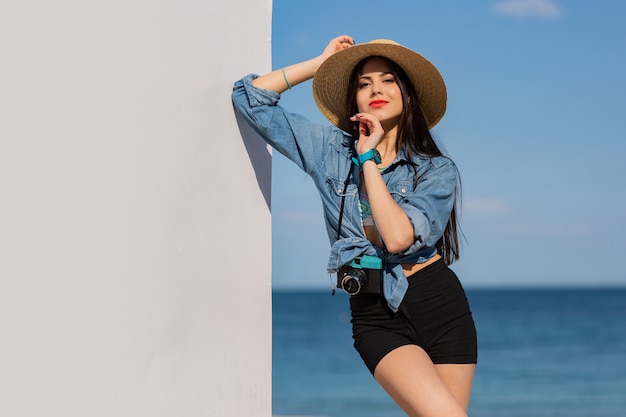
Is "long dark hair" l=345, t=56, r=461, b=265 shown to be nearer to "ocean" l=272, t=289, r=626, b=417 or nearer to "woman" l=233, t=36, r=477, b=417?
"woman" l=233, t=36, r=477, b=417

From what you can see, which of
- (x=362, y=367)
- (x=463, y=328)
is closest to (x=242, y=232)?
(x=463, y=328)

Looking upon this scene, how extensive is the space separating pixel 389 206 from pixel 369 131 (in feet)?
1.27

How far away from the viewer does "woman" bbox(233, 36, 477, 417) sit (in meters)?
2.60

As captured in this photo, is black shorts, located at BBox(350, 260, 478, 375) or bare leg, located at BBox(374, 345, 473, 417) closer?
bare leg, located at BBox(374, 345, 473, 417)

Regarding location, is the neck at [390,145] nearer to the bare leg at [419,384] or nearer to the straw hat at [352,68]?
the straw hat at [352,68]

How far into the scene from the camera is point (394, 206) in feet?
8.39

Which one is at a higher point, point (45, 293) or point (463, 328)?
point (45, 293)

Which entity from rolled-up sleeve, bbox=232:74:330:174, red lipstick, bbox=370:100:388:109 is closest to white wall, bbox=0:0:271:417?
rolled-up sleeve, bbox=232:74:330:174

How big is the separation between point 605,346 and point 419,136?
17795 millimetres

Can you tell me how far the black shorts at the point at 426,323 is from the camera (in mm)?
2705

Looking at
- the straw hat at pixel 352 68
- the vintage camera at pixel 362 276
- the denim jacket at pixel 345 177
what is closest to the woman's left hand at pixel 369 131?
the denim jacket at pixel 345 177

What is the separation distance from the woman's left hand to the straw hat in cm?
21

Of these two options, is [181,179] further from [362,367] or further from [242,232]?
[362,367]

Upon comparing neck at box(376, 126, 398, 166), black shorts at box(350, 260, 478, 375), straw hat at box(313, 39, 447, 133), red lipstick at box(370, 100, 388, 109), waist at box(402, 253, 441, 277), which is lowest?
black shorts at box(350, 260, 478, 375)
